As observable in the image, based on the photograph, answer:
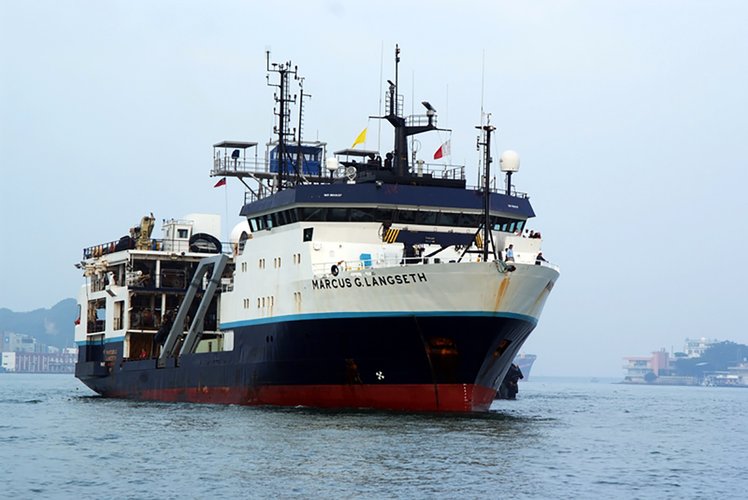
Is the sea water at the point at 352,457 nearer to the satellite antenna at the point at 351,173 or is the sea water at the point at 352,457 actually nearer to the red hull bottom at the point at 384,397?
the red hull bottom at the point at 384,397

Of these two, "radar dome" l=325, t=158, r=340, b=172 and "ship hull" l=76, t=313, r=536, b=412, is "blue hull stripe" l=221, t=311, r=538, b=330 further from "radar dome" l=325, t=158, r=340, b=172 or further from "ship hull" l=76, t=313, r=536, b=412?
"radar dome" l=325, t=158, r=340, b=172

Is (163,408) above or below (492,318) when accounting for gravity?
below

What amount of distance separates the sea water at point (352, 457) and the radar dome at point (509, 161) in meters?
10.6

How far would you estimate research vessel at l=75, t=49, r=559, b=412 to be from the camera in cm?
4491

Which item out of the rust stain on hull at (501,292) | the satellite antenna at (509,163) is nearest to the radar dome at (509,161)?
the satellite antenna at (509,163)

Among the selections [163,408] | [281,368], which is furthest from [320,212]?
[163,408]

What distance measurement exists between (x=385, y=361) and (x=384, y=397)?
1358 mm

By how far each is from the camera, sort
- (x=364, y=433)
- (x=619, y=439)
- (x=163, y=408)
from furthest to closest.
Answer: (x=163, y=408) < (x=619, y=439) < (x=364, y=433)

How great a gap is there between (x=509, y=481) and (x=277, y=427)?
481 inches

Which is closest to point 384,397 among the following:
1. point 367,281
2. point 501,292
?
point 367,281

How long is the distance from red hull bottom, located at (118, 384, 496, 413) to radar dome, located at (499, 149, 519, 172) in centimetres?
1021

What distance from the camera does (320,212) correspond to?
49.8 meters

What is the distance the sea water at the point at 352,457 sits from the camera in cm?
2941

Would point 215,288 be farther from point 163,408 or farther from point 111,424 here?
point 111,424
